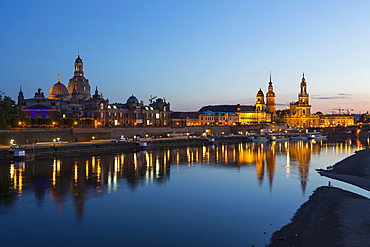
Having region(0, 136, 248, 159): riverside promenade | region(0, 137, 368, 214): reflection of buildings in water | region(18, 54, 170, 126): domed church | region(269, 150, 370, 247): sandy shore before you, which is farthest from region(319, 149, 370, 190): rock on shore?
region(18, 54, 170, 126): domed church

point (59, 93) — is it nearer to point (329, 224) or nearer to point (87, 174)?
point (87, 174)

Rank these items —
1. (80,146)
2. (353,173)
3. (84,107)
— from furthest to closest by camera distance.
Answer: (84,107) → (80,146) → (353,173)

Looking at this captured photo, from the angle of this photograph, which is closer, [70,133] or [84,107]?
[70,133]

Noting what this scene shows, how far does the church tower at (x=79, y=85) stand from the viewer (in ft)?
439

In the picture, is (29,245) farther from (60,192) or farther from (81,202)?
(60,192)

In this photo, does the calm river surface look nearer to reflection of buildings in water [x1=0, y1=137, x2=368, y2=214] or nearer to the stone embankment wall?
reflection of buildings in water [x1=0, y1=137, x2=368, y2=214]

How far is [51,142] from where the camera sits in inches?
2918

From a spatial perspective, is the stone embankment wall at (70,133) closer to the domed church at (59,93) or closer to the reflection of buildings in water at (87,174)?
the reflection of buildings in water at (87,174)

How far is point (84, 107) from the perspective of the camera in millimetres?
121750

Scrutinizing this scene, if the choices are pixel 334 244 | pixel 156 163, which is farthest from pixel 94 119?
pixel 334 244

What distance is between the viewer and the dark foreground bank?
19.7 meters

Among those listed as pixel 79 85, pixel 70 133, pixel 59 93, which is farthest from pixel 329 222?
pixel 79 85

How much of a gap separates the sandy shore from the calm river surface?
1.06 m

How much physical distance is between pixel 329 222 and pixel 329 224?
0.49 metres
